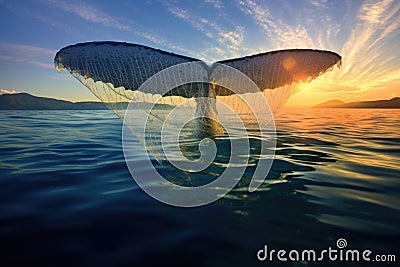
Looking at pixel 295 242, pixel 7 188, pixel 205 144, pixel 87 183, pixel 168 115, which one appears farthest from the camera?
pixel 205 144

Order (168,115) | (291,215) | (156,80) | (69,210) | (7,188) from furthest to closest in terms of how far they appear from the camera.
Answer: (168,115)
(156,80)
(7,188)
(69,210)
(291,215)

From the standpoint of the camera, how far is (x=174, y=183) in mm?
4469

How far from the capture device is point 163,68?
546 cm

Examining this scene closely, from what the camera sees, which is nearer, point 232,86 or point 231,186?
point 231,186

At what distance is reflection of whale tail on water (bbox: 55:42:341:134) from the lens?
534 centimetres

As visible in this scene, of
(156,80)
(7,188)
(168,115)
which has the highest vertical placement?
(156,80)

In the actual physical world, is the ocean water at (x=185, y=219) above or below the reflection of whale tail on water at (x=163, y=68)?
below

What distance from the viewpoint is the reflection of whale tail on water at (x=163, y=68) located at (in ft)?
17.5

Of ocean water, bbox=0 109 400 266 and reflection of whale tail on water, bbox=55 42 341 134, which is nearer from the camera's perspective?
ocean water, bbox=0 109 400 266

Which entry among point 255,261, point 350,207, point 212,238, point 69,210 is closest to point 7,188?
point 69,210

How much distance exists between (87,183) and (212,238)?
288cm

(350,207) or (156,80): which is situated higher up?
(156,80)

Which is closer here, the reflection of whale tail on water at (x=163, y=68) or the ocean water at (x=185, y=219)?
the ocean water at (x=185, y=219)

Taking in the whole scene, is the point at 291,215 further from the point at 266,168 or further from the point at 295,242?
the point at 266,168
